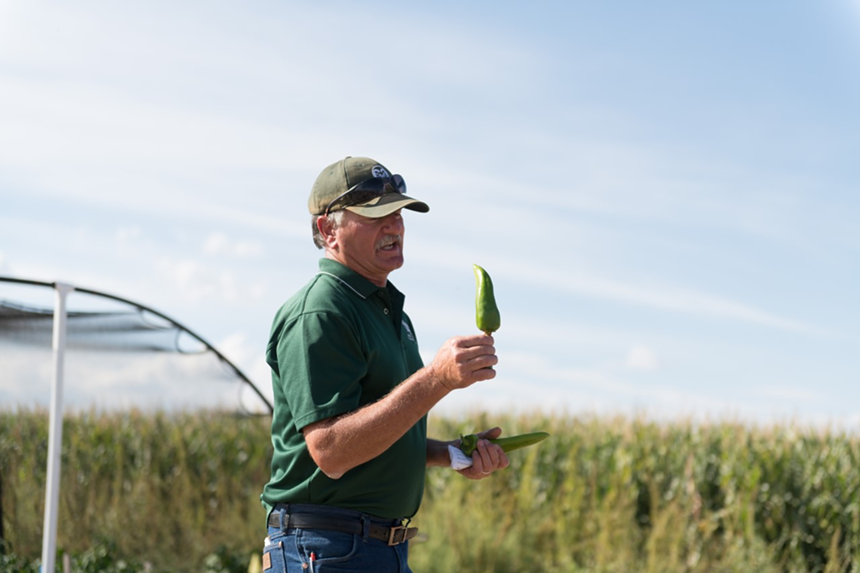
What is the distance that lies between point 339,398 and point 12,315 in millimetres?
4663

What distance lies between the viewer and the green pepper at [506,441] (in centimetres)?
294

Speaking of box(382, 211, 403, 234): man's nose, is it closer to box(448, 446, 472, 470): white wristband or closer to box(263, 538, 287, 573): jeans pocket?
box(448, 446, 472, 470): white wristband

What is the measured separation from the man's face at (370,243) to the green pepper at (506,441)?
628 mm

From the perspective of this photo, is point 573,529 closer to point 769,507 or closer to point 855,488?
point 769,507

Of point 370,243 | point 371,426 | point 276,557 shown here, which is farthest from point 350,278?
point 276,557

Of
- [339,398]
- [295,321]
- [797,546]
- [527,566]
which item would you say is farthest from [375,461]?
[797,546]

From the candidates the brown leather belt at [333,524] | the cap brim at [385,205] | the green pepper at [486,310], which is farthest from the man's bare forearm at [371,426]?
the cap brim at [385,205]

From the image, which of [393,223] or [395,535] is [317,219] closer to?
[393,223]

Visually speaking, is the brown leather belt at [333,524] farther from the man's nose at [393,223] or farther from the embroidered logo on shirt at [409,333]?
the man's nose at [393,223]

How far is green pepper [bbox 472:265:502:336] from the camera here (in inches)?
102

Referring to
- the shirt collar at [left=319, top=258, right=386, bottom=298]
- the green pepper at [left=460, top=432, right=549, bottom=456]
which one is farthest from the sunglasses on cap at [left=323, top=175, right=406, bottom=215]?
the green pepper at [left=460, top=432, right=549, bottom=456]

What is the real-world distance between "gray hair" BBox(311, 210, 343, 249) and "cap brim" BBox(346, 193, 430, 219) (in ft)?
0.17

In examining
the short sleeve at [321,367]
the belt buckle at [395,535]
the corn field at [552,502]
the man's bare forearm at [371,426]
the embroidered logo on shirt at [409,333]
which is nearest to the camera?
the man's bare forearm at [371,426]

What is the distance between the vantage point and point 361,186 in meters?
2.81
